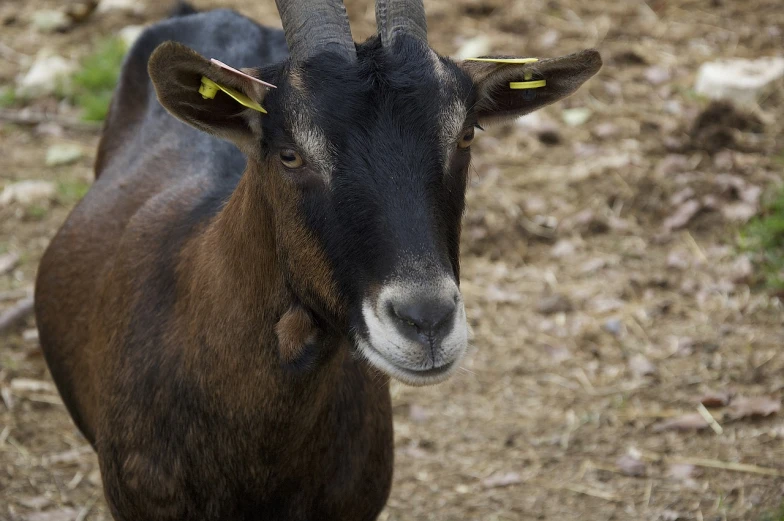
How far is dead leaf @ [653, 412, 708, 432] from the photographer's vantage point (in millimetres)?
5637

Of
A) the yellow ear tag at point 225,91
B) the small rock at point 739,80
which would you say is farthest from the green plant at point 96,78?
the yellow ear tag at point 225,91

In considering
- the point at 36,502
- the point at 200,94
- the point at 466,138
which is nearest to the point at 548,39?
the point at 36,502

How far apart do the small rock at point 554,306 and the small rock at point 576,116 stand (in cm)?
241

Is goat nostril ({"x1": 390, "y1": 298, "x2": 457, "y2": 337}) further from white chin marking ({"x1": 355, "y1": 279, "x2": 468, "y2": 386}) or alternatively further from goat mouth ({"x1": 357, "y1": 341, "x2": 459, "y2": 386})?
goat mouth ({"x1": 357, "y1": 341, "x2": 459, "y2": 386})

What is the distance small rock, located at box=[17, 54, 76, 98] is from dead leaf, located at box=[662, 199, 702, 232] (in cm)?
534

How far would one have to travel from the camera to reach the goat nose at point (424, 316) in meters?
2.89

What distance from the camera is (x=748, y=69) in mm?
8648

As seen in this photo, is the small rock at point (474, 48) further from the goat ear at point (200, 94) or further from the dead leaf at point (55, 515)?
the goat ear at point (200, 94)

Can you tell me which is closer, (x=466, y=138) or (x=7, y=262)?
(x=466, y=138)

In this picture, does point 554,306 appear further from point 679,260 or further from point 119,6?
point 119,6

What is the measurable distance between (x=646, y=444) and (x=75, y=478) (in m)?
3.05

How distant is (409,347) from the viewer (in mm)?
2926

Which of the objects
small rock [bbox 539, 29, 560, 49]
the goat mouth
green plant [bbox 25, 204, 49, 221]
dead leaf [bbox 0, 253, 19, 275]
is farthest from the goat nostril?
small rock [bbox 539, 29, 560, 49]

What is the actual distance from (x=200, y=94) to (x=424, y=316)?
43.1 inches
